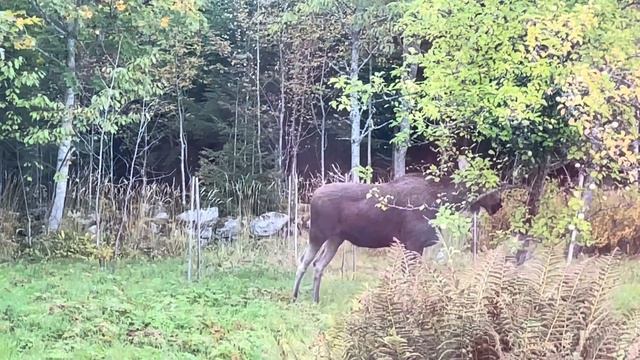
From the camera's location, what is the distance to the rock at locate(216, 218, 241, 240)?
11.3 metres

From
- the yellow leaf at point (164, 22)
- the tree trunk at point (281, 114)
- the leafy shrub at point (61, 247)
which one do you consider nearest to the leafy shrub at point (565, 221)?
the yellow leaf at point (164, 22)

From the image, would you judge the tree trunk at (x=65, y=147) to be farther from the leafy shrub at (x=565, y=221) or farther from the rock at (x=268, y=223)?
the leafy shrub at (x=565, y=221)

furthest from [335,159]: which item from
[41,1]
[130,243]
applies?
[41,1]

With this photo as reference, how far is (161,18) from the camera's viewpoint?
974 centimetres

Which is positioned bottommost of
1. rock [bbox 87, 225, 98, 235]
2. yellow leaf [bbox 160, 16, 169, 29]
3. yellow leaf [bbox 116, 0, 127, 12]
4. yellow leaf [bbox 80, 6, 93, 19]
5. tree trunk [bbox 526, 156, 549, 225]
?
rock [bbox 87, 225, 98, 235]

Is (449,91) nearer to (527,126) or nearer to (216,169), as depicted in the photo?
(527,126)

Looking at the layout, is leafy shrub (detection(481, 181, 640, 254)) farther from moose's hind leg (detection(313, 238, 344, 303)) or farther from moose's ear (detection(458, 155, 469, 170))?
moose's hind leg (detection(313, 238, 344, 303))

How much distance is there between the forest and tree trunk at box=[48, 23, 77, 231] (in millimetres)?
29

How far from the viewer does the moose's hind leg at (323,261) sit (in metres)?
7.32

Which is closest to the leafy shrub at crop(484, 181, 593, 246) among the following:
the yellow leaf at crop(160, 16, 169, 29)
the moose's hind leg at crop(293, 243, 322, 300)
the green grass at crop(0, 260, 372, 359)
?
the green grass at crop(0, 260, 372, 359)

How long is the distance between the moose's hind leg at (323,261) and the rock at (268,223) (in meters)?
3.57

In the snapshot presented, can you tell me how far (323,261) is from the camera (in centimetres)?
742

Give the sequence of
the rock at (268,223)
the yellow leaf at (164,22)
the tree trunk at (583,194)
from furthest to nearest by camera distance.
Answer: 1. the rock at (268,223)
2. the yellow leaf at (164,22)
3. the tree trunk at (583,194)

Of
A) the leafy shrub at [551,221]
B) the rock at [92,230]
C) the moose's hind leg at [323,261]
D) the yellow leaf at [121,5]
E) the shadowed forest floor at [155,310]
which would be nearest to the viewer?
the leafy shrub at [551,221]
